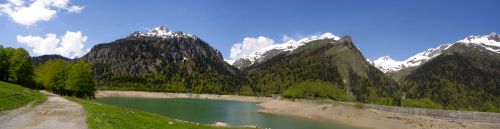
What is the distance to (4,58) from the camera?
90062 mm

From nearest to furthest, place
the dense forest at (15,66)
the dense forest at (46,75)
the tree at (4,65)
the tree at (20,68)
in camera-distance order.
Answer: the tree at (4,65), the dense forest at (15,66), the dense forest at (46,75), the tree at (20,68)

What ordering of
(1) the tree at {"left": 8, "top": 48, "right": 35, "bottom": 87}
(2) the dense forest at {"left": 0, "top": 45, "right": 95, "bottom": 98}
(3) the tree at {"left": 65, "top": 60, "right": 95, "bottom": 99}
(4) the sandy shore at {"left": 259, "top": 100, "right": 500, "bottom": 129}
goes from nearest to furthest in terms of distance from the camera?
(2) the dense forest at {"left": 0, "top": 45, "right": 95, "bottom": 98}, (1) the tree at {"left": 8, "top": 48, "right": 35, "bottom": 87}, (3) the tree at {"left": 65, "top": 60, "right": 95, "bottom": 99}, (4) the sandy shore at {"left": 259, "top": 100, "right": 500, "bottom": 129}

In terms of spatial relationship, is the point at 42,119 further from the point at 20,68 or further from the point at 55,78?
the point at 55,78

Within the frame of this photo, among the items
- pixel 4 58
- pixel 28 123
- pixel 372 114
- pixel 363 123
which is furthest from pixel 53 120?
pixel 372 114

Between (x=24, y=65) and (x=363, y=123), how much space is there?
8131 cm

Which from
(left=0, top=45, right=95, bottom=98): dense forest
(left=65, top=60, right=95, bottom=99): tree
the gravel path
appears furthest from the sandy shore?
the gravel path

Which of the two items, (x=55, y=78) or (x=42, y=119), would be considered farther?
(x=55, y=78)

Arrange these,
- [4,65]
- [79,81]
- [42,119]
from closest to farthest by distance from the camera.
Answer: [42,119]
[4,65]
[79,81]

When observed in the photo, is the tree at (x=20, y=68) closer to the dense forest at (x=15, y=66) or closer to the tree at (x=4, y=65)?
the dense forest at (x=15, y=66)

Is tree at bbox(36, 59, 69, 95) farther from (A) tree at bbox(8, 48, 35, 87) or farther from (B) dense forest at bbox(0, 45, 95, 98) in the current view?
(A) tree at bbox(8, 48, 35, 87)

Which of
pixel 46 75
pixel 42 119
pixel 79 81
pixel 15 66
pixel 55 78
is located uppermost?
pixel 15 66

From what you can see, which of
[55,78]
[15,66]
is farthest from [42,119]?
[55,78]

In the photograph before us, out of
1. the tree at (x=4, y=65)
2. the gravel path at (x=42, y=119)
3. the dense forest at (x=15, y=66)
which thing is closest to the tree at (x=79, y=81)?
the dense forest at (x=15, y=66)

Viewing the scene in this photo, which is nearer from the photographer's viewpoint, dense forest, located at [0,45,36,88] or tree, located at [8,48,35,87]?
dense forest, located at [0,45,36,88]
